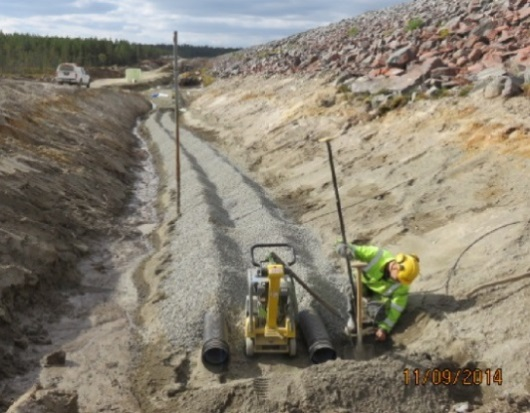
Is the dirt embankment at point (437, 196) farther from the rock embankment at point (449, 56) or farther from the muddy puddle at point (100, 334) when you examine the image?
the muddy puddle at point (100, 334)

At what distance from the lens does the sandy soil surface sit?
25.8 ft

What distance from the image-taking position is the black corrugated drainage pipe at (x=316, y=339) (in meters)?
8.98

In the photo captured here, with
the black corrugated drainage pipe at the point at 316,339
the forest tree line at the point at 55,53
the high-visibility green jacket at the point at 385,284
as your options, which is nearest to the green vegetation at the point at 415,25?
the high-visibility green jacket at the point at 385,284

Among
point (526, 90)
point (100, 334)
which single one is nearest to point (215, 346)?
point (100, 334)

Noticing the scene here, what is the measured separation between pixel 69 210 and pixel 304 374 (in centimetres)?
1031

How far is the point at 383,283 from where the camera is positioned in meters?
9.64

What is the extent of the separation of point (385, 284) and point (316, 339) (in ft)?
4.87

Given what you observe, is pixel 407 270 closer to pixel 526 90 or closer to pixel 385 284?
pixel 385 284

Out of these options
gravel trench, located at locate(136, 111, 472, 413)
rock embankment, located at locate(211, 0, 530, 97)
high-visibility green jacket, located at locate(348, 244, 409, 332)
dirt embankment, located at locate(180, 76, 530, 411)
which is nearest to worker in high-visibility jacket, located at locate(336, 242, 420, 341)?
high-visibility green jacket, located at locate(348, 244, 409, 332)

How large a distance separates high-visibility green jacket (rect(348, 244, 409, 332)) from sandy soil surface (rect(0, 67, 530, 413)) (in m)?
0.41

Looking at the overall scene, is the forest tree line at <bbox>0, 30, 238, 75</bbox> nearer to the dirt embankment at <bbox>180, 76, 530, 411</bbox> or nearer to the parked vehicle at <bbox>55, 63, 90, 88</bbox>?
the parked vehicle at <bbox>55, 63, 90, 88</bbox>

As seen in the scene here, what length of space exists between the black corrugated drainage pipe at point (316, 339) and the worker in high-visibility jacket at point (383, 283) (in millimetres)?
473

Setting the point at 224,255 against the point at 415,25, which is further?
the point at 415,25
